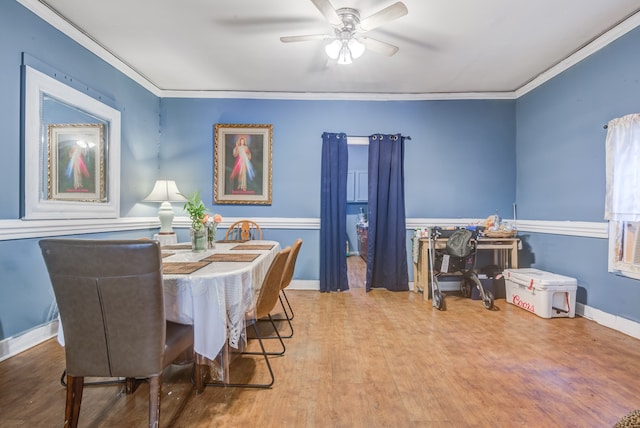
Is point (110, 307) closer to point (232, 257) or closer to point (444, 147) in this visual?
point (232, 257)

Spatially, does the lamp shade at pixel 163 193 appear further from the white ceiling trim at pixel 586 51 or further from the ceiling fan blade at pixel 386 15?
the white ceiling trim at pixel 586 51

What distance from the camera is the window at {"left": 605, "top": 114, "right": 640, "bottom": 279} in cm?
245

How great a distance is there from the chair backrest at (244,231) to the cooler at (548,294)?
296cm

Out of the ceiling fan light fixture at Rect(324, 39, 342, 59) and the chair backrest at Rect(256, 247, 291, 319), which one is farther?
the ceiling fan light fixture at Rect(324, 39, 342, 59)

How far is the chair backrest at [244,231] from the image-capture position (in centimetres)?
377

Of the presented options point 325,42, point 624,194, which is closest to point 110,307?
point 325,42

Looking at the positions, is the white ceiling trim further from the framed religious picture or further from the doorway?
the framed religious picture

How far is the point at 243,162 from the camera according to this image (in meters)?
4.04

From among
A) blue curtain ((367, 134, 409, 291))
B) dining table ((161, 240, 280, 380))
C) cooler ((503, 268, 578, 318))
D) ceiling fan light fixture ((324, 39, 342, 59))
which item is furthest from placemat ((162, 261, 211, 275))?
cooler ((503, 268, 578, 318))

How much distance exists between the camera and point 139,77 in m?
3.62

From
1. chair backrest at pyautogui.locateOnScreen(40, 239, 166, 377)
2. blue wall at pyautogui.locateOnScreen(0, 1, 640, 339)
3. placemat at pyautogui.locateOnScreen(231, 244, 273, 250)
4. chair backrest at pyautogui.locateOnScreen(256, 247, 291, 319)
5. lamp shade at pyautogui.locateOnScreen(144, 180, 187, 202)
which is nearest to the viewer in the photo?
chair backrest at pyautogui.locateOnScreen(40, 239, 166, 377)

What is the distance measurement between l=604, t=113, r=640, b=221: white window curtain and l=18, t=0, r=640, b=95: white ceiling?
32.6 inches

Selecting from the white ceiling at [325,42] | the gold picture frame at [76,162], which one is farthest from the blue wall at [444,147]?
the gold picture frame at [76,162]

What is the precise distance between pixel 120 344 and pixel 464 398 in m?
1.75
